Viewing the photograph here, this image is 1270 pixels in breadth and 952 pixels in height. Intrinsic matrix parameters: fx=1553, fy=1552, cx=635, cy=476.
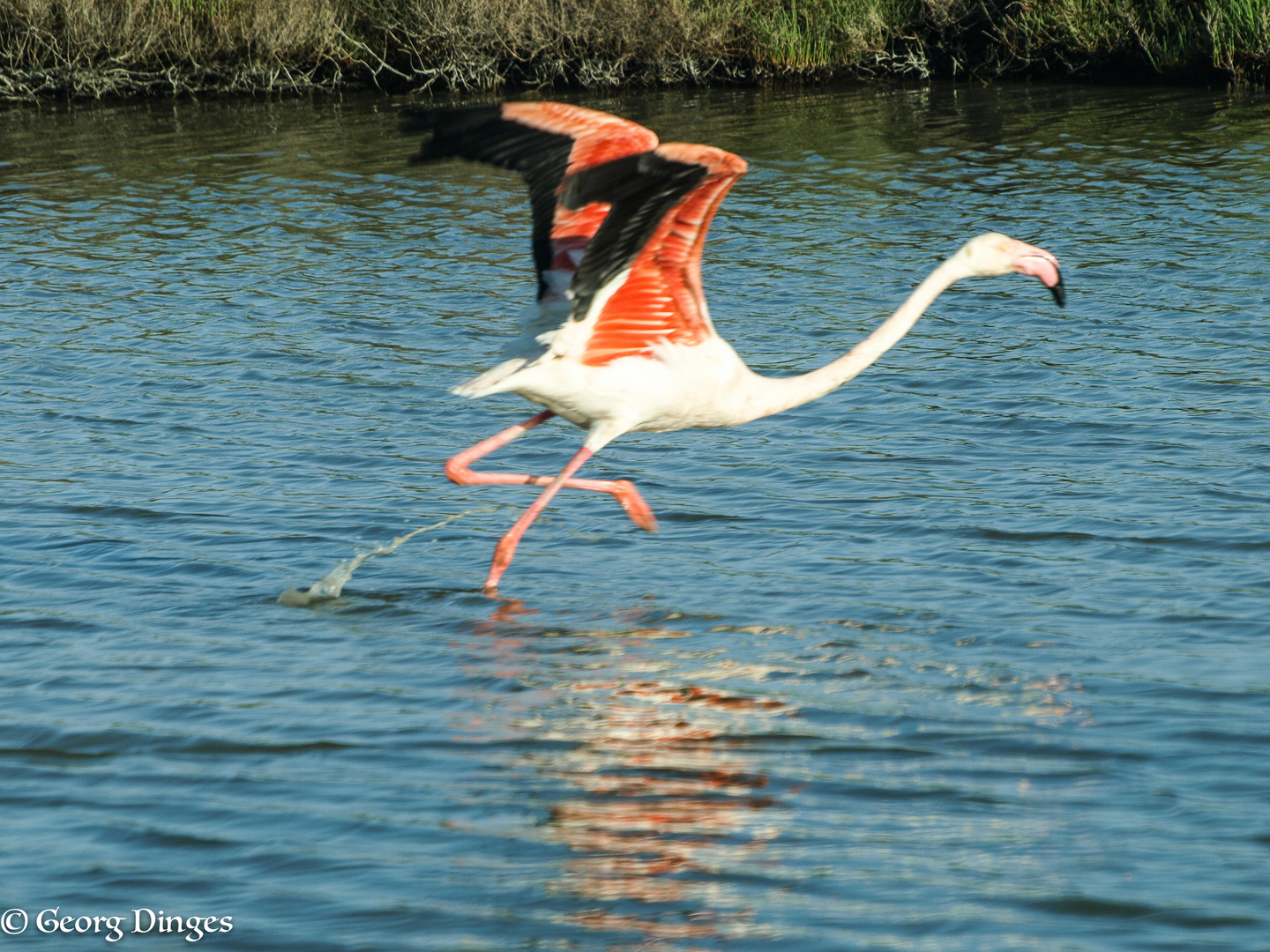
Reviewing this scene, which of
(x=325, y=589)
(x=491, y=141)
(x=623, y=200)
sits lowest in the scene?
(x=325, y=589)

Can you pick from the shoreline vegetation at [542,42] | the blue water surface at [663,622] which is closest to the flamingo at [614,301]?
the blue water surface at [663,622]

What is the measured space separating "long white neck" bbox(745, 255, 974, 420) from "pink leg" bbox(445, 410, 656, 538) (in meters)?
0.63

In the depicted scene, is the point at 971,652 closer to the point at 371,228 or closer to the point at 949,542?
the point at 949,542

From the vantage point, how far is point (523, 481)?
23.2 ft

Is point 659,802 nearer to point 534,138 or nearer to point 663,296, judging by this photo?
point 663,296

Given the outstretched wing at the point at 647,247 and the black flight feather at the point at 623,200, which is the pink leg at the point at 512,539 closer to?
the outstretched wing at the point at 647,247

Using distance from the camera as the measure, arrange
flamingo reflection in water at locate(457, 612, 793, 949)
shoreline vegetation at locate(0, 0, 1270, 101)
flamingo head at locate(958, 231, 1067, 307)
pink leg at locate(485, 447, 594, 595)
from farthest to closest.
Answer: shoreline vegetation at locate(0, 0, 1270, 101) < flamingo head at locate(958, 231, 1067, 307) < pink leg at locate(485, 447, 594, 595) < flamingo reflection in water at locate(457, 612, 793, 949)

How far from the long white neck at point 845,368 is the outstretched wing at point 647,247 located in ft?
1.29

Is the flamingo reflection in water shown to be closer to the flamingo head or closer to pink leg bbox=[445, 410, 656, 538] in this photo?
pink leg bbox=[445, 410, 656, 538]

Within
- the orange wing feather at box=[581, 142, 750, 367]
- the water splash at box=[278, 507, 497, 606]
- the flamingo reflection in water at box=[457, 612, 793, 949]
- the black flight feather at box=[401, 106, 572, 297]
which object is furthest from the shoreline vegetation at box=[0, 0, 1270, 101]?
the flamingo reflection in water at box=[457, 612, 793, 949]

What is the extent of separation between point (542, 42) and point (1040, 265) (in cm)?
1538

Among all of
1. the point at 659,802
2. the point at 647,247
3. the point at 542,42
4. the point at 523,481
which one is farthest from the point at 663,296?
the point at 542,42

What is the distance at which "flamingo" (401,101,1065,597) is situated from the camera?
19.5 ft

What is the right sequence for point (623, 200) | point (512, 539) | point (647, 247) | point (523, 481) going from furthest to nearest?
point (523, 481), point (512, 539), point (647, 247), point (623, 200)
